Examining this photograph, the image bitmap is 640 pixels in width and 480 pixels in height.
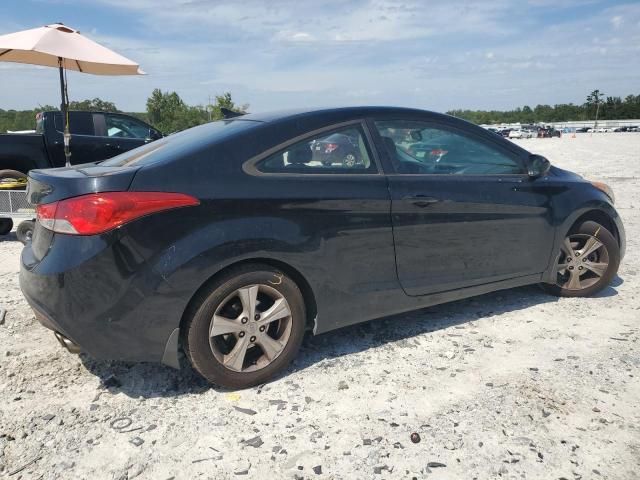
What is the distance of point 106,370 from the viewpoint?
326 cm

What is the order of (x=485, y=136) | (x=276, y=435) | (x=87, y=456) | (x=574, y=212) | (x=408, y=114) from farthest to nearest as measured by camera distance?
(x=574, y=212), (x=485, y=136), (x=408, y=114), (x=276, y=435), (x=87, y=456)

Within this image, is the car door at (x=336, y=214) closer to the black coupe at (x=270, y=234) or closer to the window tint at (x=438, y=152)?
the black coupe at (x=270, y=234)

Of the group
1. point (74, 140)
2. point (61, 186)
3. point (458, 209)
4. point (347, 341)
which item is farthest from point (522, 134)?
point (61, 186)

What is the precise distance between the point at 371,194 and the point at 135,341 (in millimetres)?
1621

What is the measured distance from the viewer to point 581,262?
14.4 feet

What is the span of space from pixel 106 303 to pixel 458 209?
2.34m

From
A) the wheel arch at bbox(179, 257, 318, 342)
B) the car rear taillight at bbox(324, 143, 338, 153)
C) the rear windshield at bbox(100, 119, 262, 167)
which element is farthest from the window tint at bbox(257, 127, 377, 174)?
the wheel arch at bbox(179, 257, 318, 342)

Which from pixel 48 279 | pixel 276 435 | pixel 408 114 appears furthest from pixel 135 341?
pixel 408 114

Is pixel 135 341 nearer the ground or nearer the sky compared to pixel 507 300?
nearer the sky

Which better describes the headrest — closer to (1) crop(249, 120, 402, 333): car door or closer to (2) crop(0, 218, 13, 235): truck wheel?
(1) crop(249, 120, 402, 333): car door

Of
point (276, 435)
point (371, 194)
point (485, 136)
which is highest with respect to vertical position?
point (485, 136)

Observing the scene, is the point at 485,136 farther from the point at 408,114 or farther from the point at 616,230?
the point at 616,230

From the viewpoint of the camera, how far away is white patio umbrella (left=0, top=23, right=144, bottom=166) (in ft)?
23.5

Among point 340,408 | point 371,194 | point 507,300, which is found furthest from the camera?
point 507,300
